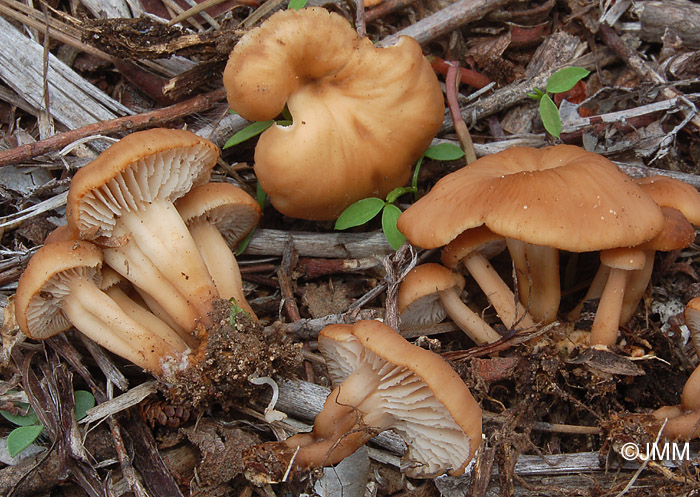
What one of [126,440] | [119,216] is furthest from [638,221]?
[126,440]

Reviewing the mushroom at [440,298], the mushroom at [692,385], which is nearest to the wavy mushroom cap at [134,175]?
the mushroom at [440,298]

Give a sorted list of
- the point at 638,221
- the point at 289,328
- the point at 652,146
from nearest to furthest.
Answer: the point at 638,221 < the point at 289,328 < the point at 652,146

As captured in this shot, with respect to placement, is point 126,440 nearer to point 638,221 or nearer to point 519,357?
point 519,357

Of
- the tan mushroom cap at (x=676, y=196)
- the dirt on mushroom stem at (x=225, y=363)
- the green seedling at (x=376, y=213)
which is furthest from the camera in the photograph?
the green seedling at (x=376, y=213)

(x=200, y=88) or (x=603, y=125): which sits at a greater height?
(x=200, y=88)

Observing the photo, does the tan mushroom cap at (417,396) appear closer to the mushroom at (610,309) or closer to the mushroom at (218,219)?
the mushroom at (218,219)

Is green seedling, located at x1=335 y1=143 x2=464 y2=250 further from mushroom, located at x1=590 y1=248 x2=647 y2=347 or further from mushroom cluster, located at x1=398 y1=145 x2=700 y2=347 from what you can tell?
mushroom, located at x1=590 y1=248 x2=647 y2=347

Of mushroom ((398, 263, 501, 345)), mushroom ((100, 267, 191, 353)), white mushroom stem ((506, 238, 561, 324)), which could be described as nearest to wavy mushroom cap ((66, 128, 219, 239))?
mushroom ((100, 267, 191, 353))
